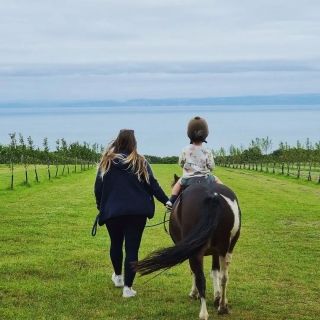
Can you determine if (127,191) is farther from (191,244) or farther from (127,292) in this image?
(191,244)

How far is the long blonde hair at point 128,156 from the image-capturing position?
24.4 feet

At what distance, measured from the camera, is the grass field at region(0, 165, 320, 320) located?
6.75 m

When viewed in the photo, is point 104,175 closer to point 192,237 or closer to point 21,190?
point 192,237

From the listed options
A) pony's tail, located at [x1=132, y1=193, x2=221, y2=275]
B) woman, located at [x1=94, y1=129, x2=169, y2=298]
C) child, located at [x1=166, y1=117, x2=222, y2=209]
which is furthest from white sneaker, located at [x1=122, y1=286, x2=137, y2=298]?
child, located at [x1=166, y1=117, x2=222, y2=209]

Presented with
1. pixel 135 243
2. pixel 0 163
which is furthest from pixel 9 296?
pixel 0 163

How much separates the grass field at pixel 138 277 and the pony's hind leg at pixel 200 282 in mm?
393

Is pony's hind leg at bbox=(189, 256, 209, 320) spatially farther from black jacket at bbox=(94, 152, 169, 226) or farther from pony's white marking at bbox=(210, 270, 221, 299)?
black jacket at bbox=(94, 152, 169, 226)

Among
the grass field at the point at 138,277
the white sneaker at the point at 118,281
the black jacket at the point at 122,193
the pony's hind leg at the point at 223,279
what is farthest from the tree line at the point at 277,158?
the pony's hind leg at the point at 223,279

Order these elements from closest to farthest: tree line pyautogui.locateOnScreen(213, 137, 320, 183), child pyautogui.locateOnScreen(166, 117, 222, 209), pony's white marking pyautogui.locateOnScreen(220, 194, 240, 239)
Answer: pony's white marking pyautogui.locateOnScreen(220, 194, 240, 239) < child pyautogui.locateOnScreen(166, 117, 222, 209) < tree line pyautogui.locateOnScreen(213, 137, 320, 183)

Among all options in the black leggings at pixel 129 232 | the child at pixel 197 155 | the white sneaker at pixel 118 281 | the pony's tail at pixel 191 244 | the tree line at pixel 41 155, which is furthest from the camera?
the tree line at pixel 41 155

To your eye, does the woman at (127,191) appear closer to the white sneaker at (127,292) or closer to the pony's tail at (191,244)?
the white sneaker at (127,292)

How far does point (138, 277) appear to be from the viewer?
28.2ft

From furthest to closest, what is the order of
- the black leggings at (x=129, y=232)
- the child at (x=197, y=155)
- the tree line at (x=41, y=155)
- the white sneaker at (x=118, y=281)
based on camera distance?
the tree line at (x=41, y=155), the white sneaker at (x=118, y=281), the black leggings at (x=129, y=232), the child at (x=197, y=155)

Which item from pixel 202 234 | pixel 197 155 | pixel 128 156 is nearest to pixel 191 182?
pixel 197 155
